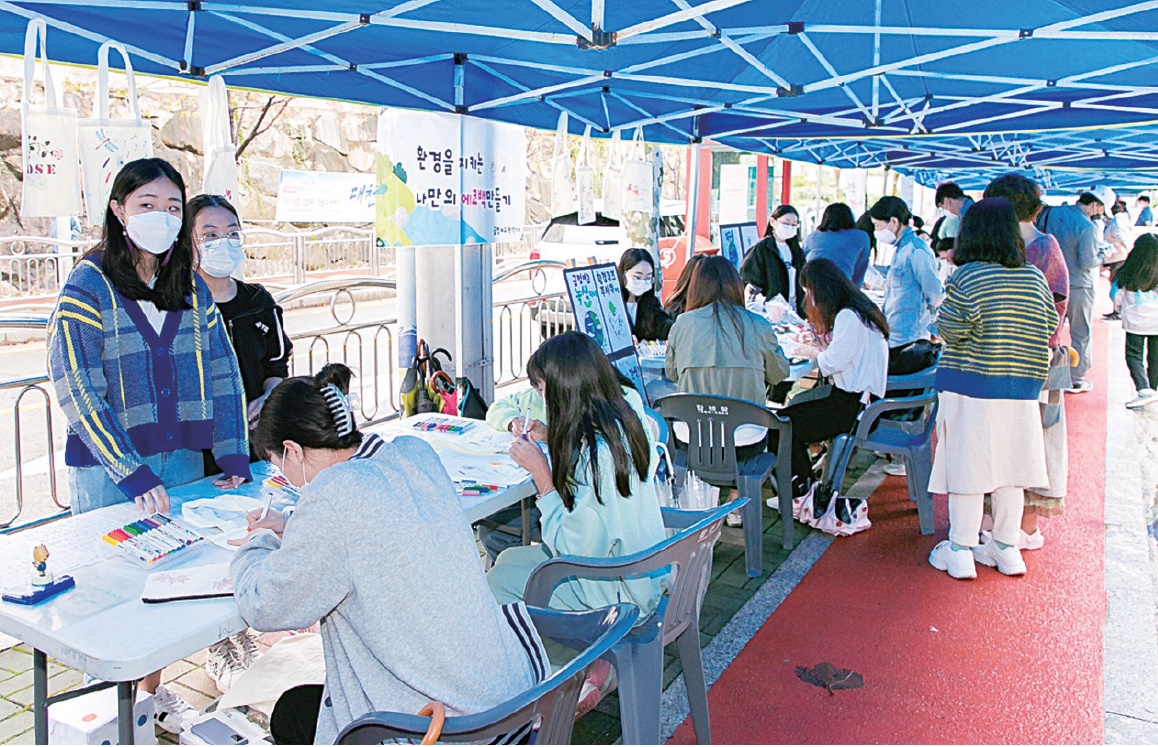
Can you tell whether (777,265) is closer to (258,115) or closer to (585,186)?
(585,186)

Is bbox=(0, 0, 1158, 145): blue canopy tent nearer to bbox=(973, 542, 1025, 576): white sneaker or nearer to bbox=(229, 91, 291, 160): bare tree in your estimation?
bbox=(973, 542, 1025, 576): white sneaker

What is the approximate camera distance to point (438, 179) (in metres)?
5.05

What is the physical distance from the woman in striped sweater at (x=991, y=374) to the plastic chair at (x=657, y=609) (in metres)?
2.00

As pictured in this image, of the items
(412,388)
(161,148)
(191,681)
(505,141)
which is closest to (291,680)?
(191,681)

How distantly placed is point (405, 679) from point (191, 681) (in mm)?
2012

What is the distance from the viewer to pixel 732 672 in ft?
11.8

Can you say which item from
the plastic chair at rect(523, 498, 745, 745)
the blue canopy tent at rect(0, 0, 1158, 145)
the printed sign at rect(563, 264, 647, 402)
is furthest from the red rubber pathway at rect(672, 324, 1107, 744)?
the blue canopy tent at rect(0, 0, 1158, 145)

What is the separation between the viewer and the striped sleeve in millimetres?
2660

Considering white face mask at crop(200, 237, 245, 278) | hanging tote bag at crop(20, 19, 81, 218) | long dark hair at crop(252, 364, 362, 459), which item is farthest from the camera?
white face mask at crop(200, 237, 245, 278)

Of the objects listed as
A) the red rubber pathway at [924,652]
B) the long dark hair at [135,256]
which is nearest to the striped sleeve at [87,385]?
the long dark hair at [135,256]

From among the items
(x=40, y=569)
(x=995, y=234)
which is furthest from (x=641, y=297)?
(x=40, y=569)

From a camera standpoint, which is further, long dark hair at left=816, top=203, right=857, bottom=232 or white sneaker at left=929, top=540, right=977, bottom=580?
long dark hair at left=816, top=203, right=857, bottom=232

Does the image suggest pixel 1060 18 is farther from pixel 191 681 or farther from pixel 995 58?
pixel 191 681

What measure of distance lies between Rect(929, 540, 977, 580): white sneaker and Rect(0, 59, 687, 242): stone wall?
1514 cm
